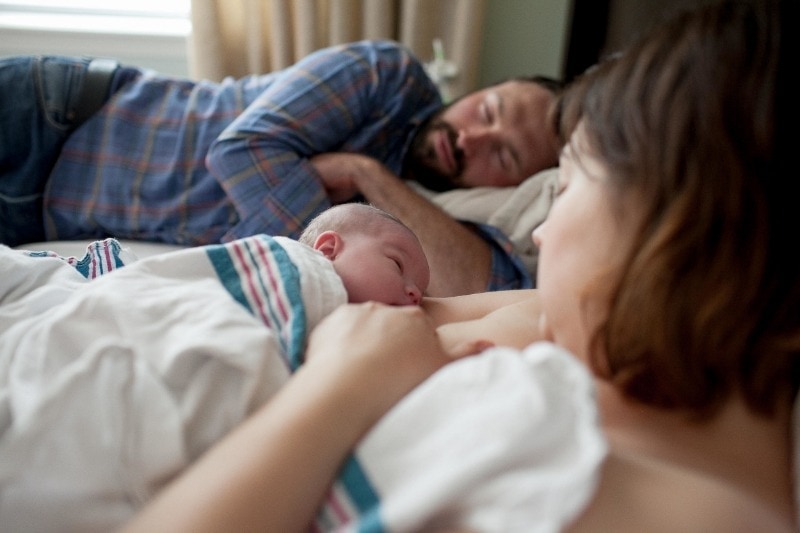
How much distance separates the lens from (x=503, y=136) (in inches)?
69.2

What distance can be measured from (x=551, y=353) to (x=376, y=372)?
0.53 feet

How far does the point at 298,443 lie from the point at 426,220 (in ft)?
3.43

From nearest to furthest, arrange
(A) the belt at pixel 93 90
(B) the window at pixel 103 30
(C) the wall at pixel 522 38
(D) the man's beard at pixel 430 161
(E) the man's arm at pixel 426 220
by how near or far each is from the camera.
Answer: (E) the man's arm at pixel 426 220 → (A) the belt at pixel 93 90 → (D) the man's beard at pixel 430 161 → (B) the window at pixel 103 30 → (C) the wall at pixel 522 38

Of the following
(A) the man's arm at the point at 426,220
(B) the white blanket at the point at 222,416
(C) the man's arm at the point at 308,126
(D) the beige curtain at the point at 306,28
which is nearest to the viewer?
(B) the white blanket at the point at 222,416

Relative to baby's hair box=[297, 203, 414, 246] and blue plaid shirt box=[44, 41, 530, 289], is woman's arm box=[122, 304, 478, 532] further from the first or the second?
blue plaid shirt box=[44, 41, 530, 289]

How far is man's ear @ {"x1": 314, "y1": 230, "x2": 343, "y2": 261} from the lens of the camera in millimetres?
922

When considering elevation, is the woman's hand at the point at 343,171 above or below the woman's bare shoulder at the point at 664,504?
below

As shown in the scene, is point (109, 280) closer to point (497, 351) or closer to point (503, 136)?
point (497, 351)

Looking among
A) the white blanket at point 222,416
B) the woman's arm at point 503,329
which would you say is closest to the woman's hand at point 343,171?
the woman's arm at point 503,329

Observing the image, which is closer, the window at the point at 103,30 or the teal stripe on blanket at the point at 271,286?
the teal stripe on blanket at the point at 271,286

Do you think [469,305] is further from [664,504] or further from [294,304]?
[664,504]

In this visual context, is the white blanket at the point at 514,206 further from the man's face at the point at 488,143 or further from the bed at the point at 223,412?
the bed at the point at 223,412

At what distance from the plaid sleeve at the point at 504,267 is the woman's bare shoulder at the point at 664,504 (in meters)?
0.94

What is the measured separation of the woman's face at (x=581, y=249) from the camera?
584 millimetres
